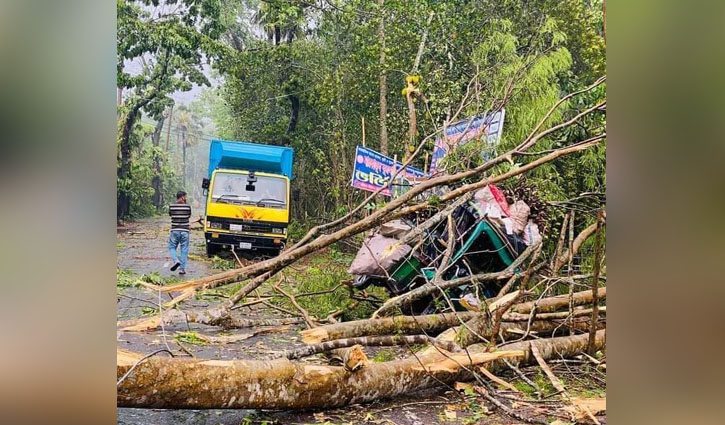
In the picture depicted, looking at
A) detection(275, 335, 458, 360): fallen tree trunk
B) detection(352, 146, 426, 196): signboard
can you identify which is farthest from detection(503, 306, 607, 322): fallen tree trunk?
detection(352, 146, 426, 196): signboard

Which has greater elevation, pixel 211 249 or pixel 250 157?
pixel 250 157

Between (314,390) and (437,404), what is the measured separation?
76 cm

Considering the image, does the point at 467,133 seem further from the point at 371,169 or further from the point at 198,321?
the point at 198,321

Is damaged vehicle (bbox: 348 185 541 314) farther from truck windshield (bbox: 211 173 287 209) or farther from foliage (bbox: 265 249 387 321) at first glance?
truck windshield (bbox: 211 173 287 209)

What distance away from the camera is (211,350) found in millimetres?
2742

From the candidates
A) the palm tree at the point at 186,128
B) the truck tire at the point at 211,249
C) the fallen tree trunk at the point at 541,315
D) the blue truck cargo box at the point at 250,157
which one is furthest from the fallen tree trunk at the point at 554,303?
the palm tree at the point at 186,128

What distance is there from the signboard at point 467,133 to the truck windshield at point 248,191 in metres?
0.94

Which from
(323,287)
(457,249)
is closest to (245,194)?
(323,287)

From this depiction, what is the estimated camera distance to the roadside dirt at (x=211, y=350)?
8.63ft

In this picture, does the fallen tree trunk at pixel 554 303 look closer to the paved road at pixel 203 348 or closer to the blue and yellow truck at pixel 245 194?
the paved road at pixel 203 348

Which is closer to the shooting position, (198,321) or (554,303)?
(198,321)

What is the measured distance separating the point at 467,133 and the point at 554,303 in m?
1.24

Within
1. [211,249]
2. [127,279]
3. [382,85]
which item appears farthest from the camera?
[382,85]
